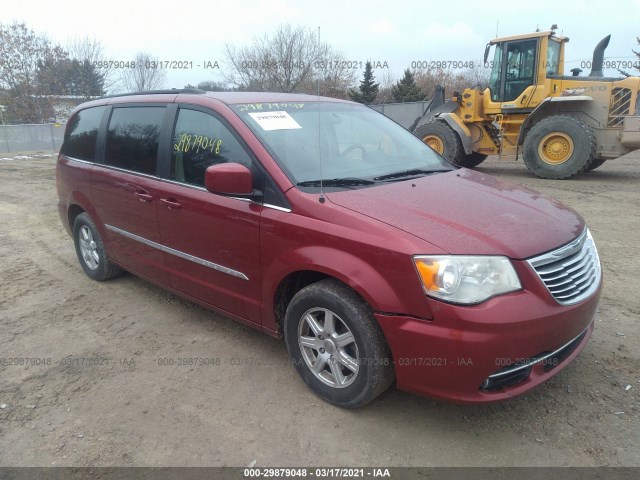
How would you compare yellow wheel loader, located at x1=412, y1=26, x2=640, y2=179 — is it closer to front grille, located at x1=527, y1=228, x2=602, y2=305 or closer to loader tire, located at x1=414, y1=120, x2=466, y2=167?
loader tire, located at x1=414, y1=120, x2=466, y2=167

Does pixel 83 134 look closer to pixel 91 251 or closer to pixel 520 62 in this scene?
pixel 91 251

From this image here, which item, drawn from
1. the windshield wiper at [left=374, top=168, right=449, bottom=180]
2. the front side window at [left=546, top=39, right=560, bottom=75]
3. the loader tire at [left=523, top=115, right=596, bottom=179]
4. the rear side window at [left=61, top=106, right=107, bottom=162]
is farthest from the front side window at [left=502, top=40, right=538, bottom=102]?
the rear side window at [left=61, top=106, right=107, bottom=162]

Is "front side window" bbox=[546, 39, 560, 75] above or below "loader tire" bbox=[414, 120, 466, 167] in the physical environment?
above

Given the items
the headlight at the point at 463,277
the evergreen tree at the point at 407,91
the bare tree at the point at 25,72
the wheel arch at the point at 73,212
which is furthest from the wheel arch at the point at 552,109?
the bare tree at the point at 25,72

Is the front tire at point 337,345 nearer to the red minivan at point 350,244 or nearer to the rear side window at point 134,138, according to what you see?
the red minivan at point 350,244

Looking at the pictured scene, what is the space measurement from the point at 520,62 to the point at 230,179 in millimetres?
10389

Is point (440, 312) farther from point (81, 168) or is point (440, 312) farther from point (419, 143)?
point (81, 168)

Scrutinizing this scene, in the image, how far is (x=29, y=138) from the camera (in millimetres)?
22000

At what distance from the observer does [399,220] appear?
250 centimetres

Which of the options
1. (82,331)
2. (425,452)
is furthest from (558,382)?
(82,331)

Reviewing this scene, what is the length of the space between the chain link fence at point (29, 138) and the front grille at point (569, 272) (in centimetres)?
2378

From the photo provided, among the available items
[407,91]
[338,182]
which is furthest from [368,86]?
[338,182]

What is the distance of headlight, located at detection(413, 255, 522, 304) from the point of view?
2.28 metres

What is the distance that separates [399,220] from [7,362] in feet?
9.81
